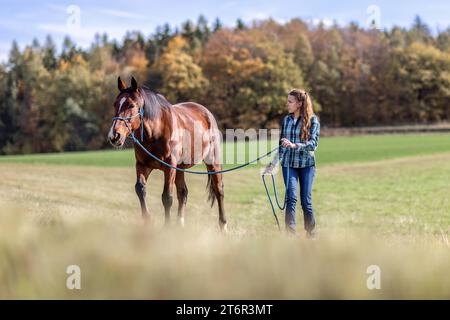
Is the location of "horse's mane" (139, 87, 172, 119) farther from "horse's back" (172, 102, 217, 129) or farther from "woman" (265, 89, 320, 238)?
"woman" (265, 89, 320, 238)

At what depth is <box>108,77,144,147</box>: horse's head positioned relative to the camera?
6.50 metres

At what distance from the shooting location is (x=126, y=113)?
6.78m

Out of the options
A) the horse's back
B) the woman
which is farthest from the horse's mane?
the woman

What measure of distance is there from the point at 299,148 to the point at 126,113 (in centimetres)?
236

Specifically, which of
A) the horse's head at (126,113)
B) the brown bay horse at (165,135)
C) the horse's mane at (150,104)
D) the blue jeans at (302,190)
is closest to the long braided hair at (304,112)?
the blue jeans at (302,190)

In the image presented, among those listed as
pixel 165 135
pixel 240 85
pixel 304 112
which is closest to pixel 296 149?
pixel 304 112

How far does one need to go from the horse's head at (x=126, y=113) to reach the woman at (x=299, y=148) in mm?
1926

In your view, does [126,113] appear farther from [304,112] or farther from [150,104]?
[304,112]

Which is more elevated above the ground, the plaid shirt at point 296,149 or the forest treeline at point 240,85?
the forest treeline at point 240,85

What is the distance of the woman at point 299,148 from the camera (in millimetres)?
7137

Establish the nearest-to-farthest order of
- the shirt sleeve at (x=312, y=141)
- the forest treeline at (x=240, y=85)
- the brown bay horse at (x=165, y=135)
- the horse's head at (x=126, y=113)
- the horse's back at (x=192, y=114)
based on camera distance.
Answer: the horse's head at (x=126, y=113) → the brown bay horse at (x=165, y=135) → the shirt sleeve at (x=312, y=141) → the horse's back at (x=192, y=114) → the forest treeline at (x=240, y=85)

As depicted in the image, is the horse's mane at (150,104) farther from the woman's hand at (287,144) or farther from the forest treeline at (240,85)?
the forest treeline at (240,85)
